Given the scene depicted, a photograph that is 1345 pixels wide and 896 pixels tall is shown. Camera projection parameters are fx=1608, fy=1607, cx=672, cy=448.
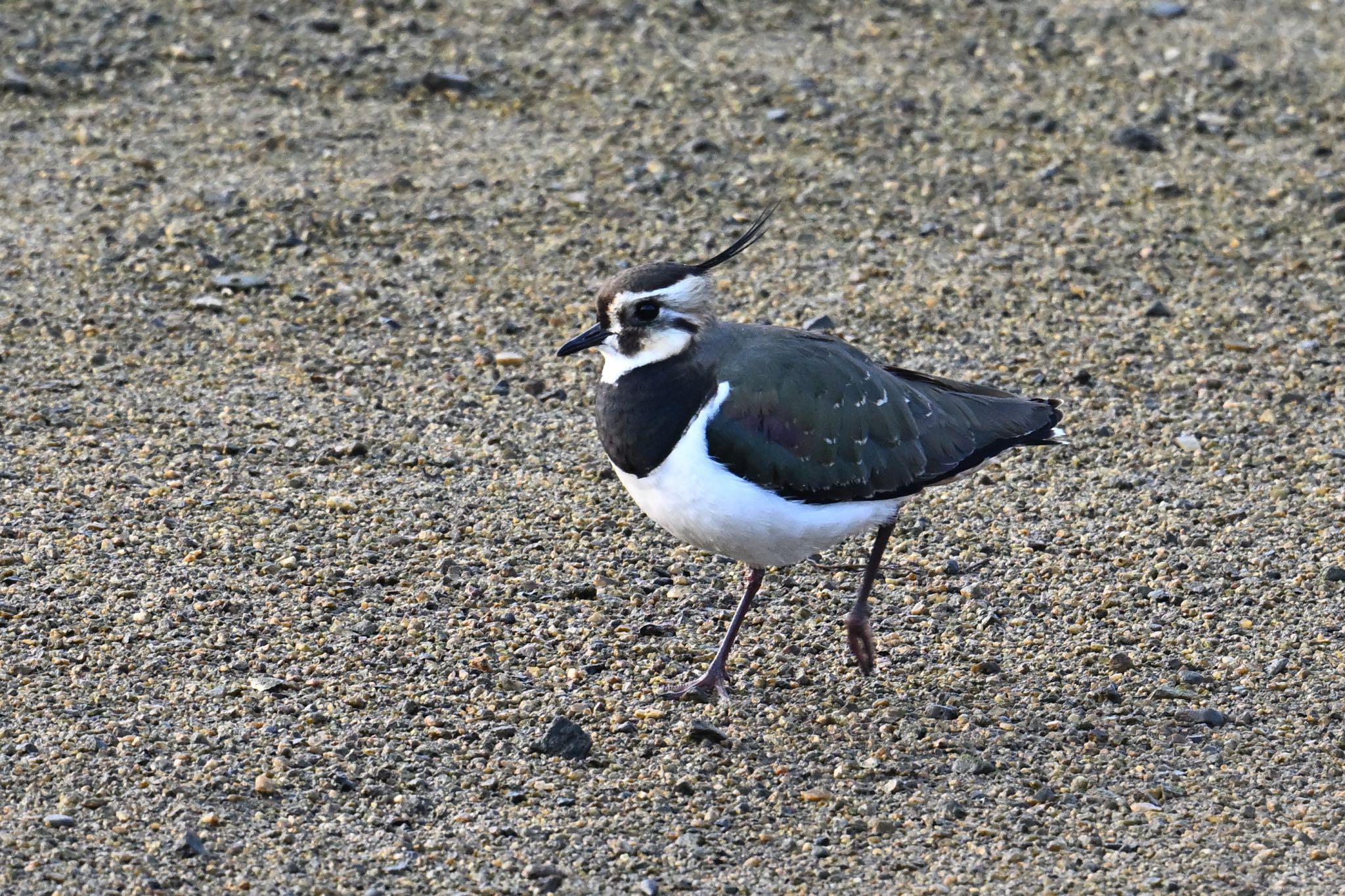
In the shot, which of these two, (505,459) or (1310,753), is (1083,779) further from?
(505,459)

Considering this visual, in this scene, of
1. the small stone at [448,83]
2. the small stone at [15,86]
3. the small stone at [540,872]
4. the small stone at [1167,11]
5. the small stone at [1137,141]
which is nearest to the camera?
the small stone at [540,872]

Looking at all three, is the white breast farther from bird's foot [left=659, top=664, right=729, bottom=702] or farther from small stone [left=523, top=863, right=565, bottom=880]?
small stone [left=523, top=863, right=565, bottom=880]

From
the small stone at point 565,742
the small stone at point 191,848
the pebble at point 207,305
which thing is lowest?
the pebble at point 207,305

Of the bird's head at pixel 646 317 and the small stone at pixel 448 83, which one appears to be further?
the small stone at pixel 448 83

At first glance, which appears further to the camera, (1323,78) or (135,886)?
(1323,78)

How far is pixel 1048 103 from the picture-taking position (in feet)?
34.3

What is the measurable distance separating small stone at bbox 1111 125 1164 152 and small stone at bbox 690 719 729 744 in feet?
19.2

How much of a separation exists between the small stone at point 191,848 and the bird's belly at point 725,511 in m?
1.86

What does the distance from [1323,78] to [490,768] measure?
26.6 ft

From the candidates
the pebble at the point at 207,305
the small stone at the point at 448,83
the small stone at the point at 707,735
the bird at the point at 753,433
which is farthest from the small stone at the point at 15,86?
the small stone at the point at 707,735

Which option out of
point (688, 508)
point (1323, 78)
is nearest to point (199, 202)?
point (688, 508)

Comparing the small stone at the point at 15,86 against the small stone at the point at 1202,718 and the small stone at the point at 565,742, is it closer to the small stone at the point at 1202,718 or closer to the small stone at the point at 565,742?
the small stone at the point at 565,742

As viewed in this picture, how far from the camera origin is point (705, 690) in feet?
19.2

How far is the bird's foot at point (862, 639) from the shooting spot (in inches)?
231
